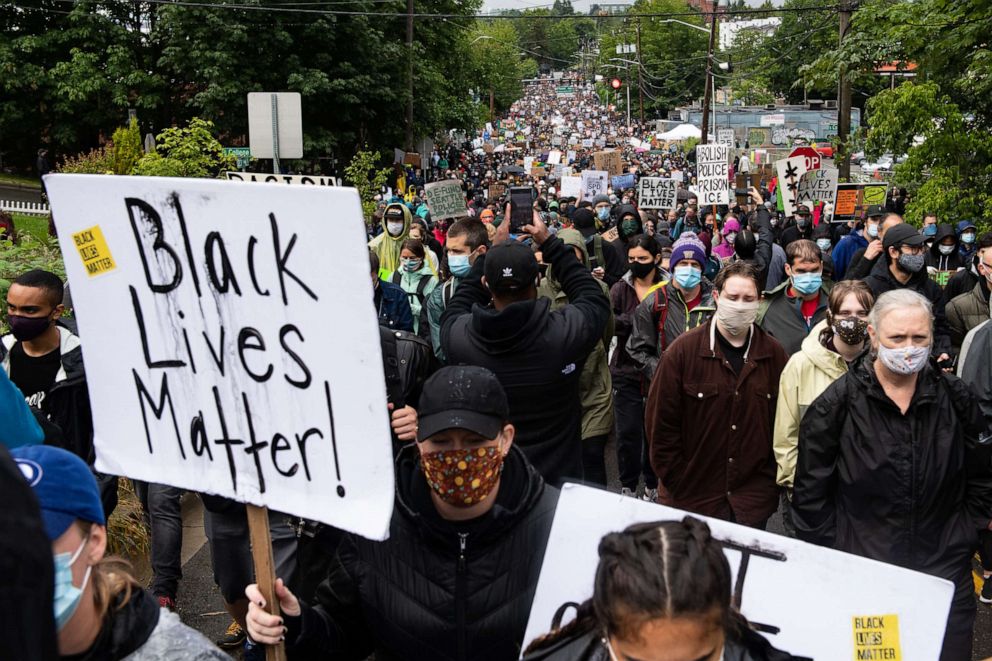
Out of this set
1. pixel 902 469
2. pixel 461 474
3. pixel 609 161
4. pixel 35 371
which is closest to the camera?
pixel 461 474

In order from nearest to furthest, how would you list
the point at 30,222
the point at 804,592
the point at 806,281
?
the point at 804,592 < the point at 806,281 < the point at 30,222

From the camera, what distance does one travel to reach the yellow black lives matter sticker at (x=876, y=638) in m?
2.53

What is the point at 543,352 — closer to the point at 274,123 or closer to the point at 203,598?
the point at 203,598

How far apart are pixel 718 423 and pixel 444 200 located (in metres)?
9.31

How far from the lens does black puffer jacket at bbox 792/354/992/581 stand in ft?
12.6

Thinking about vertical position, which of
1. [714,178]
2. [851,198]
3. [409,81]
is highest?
[409,81]

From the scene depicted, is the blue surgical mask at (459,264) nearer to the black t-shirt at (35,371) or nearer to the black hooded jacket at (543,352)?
the black hooded jacket at (543,352)

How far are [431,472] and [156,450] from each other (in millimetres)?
699

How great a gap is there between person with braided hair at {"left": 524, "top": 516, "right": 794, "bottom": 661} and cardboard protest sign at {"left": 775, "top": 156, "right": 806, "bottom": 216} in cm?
1500

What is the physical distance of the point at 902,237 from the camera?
7.50 meters

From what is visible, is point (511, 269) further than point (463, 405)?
Yes

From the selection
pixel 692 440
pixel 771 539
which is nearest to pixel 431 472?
pixel 771 539

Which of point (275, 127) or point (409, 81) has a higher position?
point (409, 81)

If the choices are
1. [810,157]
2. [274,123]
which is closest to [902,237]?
[274,123]
